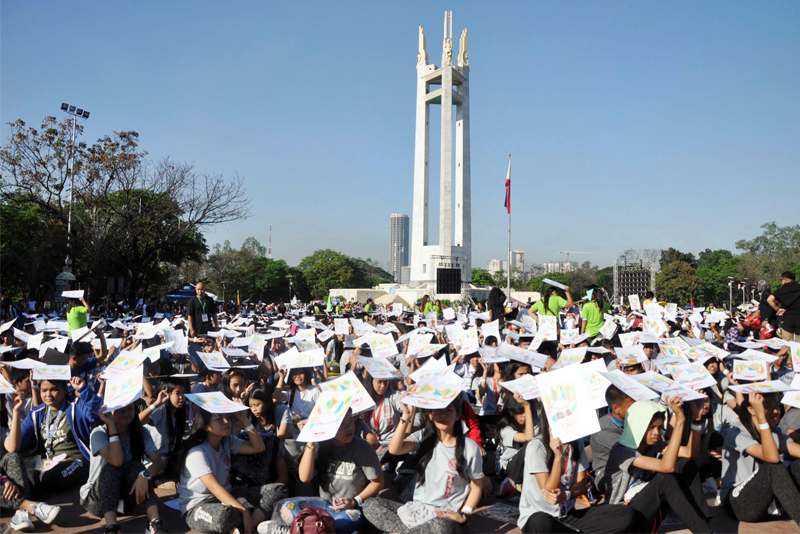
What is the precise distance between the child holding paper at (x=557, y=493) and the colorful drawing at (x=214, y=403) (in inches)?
79.9

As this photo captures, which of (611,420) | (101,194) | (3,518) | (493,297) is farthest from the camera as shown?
(101,194)

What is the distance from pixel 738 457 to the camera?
499 cm

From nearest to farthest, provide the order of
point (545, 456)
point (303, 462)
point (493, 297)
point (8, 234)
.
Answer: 1. point (545, 456)
2. point (303, 462)
3. point (493, 297)
4. point (8, 234)

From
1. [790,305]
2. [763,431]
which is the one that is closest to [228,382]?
[763,431]

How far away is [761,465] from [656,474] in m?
0.99

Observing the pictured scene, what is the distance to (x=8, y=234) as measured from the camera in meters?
33.5

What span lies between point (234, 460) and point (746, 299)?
246 feet

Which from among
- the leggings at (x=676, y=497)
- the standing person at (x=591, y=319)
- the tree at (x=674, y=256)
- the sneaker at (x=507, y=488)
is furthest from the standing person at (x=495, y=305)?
the tree at (x=674, y=256)

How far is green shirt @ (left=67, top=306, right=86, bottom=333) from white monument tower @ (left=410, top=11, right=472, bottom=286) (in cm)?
5756


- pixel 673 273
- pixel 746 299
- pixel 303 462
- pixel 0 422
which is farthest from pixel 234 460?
pixel 746 299

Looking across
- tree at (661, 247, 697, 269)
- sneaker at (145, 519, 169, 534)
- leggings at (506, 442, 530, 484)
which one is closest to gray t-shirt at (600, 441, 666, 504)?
leggings at (506, 442, 530, 484)

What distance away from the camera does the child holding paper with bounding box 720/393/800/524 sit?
439 centimetres

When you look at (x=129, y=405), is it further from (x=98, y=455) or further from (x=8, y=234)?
(x=8, y=234)

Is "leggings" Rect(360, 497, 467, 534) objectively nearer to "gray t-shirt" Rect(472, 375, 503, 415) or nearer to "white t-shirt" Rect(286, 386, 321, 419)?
"white t-shirt" Rect(286, 386, 321, 419)
